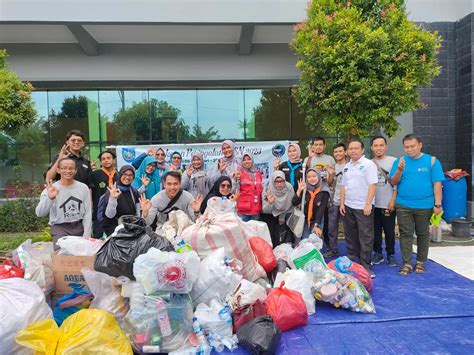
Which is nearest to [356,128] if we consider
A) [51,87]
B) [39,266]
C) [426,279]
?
[426,279]

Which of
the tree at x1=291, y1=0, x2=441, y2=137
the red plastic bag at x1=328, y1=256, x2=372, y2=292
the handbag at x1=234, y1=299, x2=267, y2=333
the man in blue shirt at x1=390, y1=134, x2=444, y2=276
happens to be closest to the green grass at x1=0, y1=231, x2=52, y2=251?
the handbag at x1=234, y1=299, x2=267, y2=333

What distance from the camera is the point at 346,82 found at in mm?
6035

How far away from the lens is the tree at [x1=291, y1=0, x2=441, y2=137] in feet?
19.4

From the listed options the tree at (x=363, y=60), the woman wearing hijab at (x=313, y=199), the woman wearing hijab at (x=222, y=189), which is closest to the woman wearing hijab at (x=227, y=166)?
the woman wearing hijab at (x=222, y=189)

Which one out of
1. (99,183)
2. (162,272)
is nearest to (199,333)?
(162,272)

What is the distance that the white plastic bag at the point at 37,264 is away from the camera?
10.4ft

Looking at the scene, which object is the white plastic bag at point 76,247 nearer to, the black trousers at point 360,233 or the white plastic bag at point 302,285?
the white plastic bag at point 302,285

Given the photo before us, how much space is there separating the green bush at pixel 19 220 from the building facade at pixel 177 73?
1798 mm

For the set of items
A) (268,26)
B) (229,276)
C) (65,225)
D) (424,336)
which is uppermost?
(268,26)

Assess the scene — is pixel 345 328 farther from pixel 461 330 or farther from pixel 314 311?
pixel 461 330

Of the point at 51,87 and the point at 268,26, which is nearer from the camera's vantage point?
the point at 268,26

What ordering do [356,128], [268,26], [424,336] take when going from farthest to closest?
1. [268,26]
2. [356,128]
3. [424,336]

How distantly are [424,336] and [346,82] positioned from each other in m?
4.23

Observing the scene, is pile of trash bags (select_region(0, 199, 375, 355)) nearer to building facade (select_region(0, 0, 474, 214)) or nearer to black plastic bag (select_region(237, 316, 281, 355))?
black plastic bag (select_region(237, 316, 281, 355))
